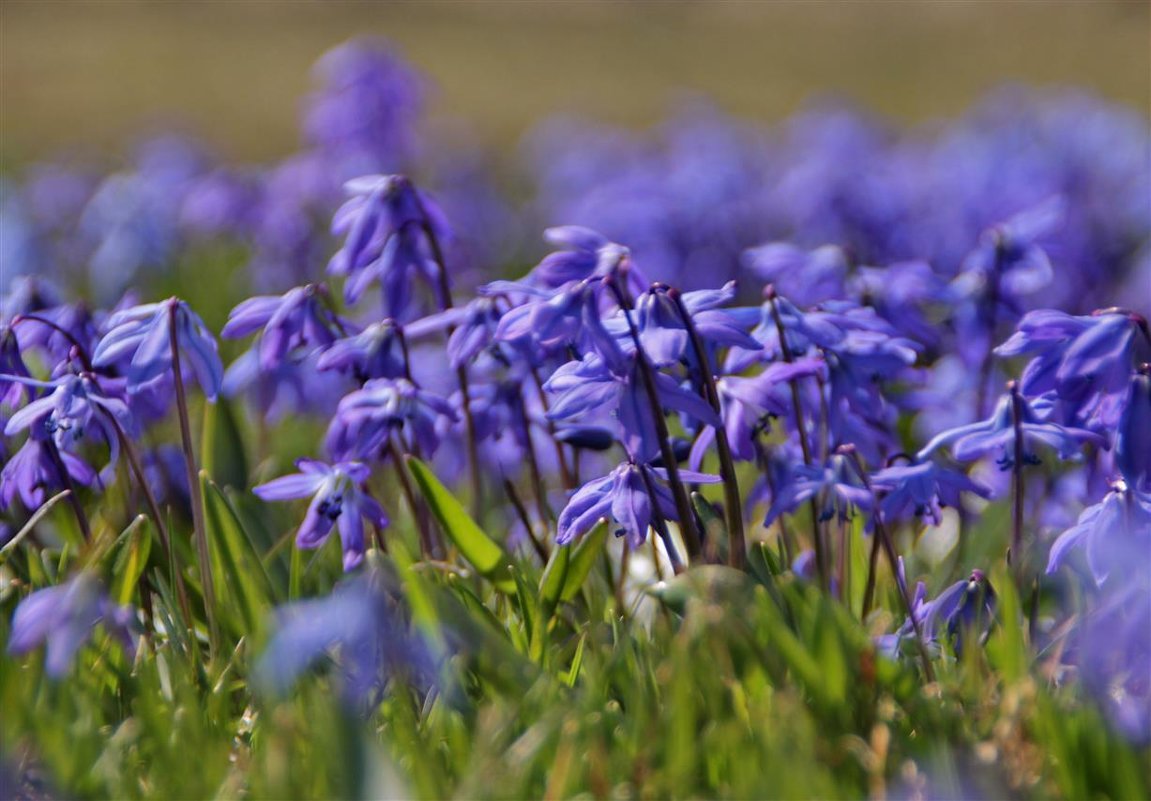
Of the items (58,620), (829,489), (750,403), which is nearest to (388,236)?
(750,403)

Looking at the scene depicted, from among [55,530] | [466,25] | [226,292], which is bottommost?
[466,25]

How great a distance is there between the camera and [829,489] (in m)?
2.29

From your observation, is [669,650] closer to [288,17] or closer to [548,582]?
[548,582]

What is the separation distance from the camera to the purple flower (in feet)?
6.49

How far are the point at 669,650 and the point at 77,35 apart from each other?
21.6m

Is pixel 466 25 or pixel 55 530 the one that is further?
pixel 466 25

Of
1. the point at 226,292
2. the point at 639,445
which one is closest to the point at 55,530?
the point at 639,445

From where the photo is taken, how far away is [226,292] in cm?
611

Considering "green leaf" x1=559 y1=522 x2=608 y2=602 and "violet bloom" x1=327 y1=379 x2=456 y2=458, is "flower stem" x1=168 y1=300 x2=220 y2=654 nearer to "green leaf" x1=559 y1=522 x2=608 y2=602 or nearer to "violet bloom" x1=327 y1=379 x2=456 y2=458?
"violet bloom" x1=327 y1=379 x2=456 y2=458

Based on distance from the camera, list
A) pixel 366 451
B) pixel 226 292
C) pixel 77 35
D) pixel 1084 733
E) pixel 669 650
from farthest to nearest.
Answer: pixel 77 35, pixel 226 292, pixel 366 451, pixel 669 650, pixel 1084 733

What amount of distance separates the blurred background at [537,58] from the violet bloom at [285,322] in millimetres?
11016

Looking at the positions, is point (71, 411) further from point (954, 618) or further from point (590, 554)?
point (954, 618)

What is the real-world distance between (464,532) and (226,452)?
100 centimetres

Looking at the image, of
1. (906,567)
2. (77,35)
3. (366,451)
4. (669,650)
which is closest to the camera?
(669,650)
